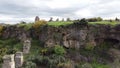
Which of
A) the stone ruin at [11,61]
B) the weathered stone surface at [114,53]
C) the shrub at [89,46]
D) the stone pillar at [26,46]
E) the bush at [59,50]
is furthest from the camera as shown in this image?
the stone pillar at [26,46]

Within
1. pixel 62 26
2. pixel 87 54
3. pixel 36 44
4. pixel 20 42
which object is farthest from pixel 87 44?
pixel 20 42

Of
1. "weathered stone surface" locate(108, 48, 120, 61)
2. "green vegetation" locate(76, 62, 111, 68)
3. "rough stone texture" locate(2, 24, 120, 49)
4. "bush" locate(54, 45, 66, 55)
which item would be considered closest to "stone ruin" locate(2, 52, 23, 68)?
"bush" locate(54, 45, 66, 55)

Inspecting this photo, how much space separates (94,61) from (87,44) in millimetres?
3408

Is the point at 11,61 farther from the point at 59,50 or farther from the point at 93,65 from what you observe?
the point at 59,50

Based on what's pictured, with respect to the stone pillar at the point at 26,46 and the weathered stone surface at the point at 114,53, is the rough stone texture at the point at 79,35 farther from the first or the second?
the stone pillar at the point at 26,46

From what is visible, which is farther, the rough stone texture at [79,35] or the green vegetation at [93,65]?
the rough stone texture at [79,35]

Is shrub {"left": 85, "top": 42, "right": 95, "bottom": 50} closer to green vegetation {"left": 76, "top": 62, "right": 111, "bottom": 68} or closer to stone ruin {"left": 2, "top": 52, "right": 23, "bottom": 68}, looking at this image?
green vegetation {"left": 76, "top": 62, "right": 111, "bottom": 68}

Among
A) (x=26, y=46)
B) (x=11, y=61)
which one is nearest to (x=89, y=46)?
(x=26, y=46)

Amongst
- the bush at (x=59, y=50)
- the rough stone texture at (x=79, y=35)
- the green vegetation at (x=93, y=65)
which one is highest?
the rough stone texture at (x=79, y=35)

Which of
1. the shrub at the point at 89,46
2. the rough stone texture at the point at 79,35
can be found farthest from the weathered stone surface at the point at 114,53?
the shrub at the point at 89,46

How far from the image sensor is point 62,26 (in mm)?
40094

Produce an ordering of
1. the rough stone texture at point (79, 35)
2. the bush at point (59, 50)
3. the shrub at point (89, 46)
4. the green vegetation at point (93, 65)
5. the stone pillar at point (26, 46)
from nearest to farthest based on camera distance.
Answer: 1. the green vegetation at point (93, 65)
2. the bush at point (59, 50)
3. the shrub at point (89, 46)
4. the stone pillar at point (26, 46)
5. the rough stone texture at point (79, 35)

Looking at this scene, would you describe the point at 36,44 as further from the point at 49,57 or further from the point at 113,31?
the point at 113,31

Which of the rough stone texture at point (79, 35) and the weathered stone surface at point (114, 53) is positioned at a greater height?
the rough stone texture at point (79, 35)
